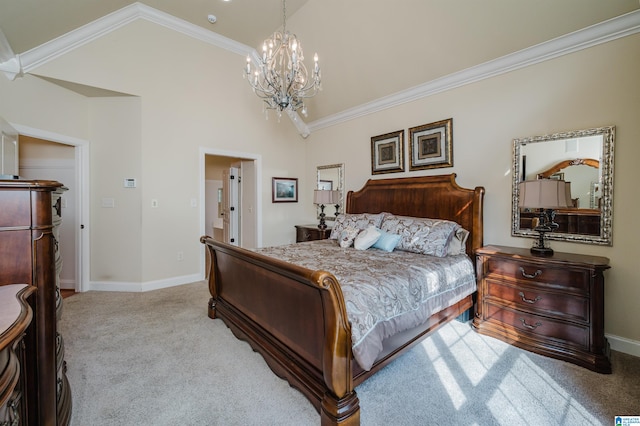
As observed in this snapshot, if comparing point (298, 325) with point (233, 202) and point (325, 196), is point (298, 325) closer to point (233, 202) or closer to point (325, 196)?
point (325, 196)

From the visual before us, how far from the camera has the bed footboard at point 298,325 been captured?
1502 mm

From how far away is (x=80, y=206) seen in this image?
3.90 meters

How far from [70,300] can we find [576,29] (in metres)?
6.17

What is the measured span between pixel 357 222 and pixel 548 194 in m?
1.95

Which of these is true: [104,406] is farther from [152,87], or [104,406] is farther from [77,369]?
[152,87]

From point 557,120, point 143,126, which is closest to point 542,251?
point 557,120

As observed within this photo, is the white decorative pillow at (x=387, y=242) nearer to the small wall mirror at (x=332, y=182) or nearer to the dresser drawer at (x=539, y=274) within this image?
the dresser drawer at (x=539, y=274)

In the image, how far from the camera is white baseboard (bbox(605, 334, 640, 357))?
2299 millimetres

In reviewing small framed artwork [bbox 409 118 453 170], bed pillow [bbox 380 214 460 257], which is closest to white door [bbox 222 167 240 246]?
small framed artwork [bbox 409 118 453 170]

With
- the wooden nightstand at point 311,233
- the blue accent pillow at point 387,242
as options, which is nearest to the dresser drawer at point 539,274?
the blue accent pillow at point 387,242

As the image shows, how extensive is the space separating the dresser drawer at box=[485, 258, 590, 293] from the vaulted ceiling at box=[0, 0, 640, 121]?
2.14m

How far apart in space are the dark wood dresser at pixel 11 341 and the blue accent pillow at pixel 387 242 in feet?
8.85

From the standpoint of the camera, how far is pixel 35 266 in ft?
4.10

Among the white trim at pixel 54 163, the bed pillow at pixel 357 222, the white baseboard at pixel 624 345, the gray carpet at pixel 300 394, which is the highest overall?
the white trim at pixel 54 163
